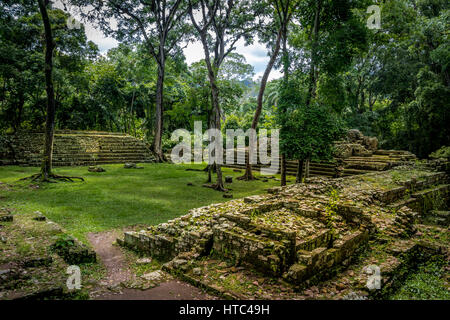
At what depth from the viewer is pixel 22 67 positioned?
16.2 m

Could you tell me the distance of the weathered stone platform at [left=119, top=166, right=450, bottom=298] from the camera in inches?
139

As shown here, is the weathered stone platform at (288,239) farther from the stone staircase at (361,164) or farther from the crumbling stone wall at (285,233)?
the stone staircase at (361,164)

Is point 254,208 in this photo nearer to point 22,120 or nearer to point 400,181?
point 400,181

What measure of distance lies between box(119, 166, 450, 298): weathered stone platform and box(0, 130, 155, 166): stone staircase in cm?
1338

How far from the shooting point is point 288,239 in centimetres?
358

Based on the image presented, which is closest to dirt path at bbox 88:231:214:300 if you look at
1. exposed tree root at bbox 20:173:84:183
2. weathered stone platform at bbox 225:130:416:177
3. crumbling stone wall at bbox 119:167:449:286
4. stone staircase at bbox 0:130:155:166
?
crumbling stone wall at bbox 119:167:449:286

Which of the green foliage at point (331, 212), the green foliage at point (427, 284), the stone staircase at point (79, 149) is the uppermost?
the stone staircase at point (79, 149)

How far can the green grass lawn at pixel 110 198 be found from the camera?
668 cm

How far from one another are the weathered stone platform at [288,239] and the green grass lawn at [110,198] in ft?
5.32

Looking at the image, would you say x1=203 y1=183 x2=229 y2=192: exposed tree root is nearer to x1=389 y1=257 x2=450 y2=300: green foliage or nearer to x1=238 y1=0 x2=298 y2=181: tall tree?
x1=238 y1=0 x2=298 y2=181: tall tree

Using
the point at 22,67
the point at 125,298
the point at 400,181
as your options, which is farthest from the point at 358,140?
the point at 22,67

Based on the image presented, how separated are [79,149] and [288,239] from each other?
17.7 metres

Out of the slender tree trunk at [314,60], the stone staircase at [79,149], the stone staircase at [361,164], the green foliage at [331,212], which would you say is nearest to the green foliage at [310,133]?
the slender tree trunk at [314,60]

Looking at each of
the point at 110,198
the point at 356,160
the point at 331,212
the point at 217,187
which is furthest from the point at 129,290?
the point at 356,160
